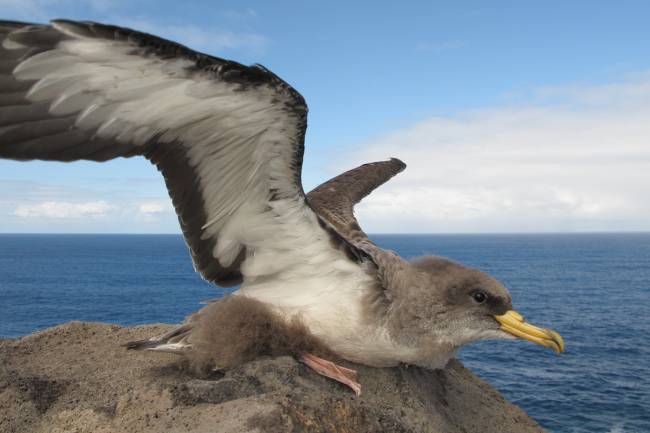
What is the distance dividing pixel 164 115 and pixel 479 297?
3.16 meters

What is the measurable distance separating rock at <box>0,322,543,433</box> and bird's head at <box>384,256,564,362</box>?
0.79m

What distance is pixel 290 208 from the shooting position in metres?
4.36

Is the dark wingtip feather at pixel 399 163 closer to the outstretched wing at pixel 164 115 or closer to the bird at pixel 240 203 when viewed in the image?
the bird at pixel 240 203

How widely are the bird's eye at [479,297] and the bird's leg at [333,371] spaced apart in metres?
1.31

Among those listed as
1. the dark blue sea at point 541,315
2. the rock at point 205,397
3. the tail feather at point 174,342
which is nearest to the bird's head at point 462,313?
the rock at point 205,397

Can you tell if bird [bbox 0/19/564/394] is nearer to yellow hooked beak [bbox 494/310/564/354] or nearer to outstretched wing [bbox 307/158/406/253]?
yellow hooked beak [bbox 494/310/564/354]

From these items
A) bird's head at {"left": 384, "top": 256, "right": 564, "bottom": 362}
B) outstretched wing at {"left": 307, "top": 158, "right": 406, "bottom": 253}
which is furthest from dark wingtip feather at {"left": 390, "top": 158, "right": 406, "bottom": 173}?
bird's head at {"left": 384, "top": 256, "right": 564, "bottom": 362}

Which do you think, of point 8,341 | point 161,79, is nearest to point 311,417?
point 161,79

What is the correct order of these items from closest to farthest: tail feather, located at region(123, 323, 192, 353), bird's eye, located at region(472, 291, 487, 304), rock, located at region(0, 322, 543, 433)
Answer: rock, located at region(0, 322, 543, 433)
bird's eye, located at region(472, 291, 487, 304)
tail feather, located at region(123, 323, 192, 353)

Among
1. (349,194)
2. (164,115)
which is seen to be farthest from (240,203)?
(349,194)

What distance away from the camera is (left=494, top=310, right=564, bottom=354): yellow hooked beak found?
4684 millimetres

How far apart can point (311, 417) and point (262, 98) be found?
229cm

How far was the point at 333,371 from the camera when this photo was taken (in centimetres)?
471

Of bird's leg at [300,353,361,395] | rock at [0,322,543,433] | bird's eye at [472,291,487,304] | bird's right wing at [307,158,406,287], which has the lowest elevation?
rock at [0,322,543,433]
